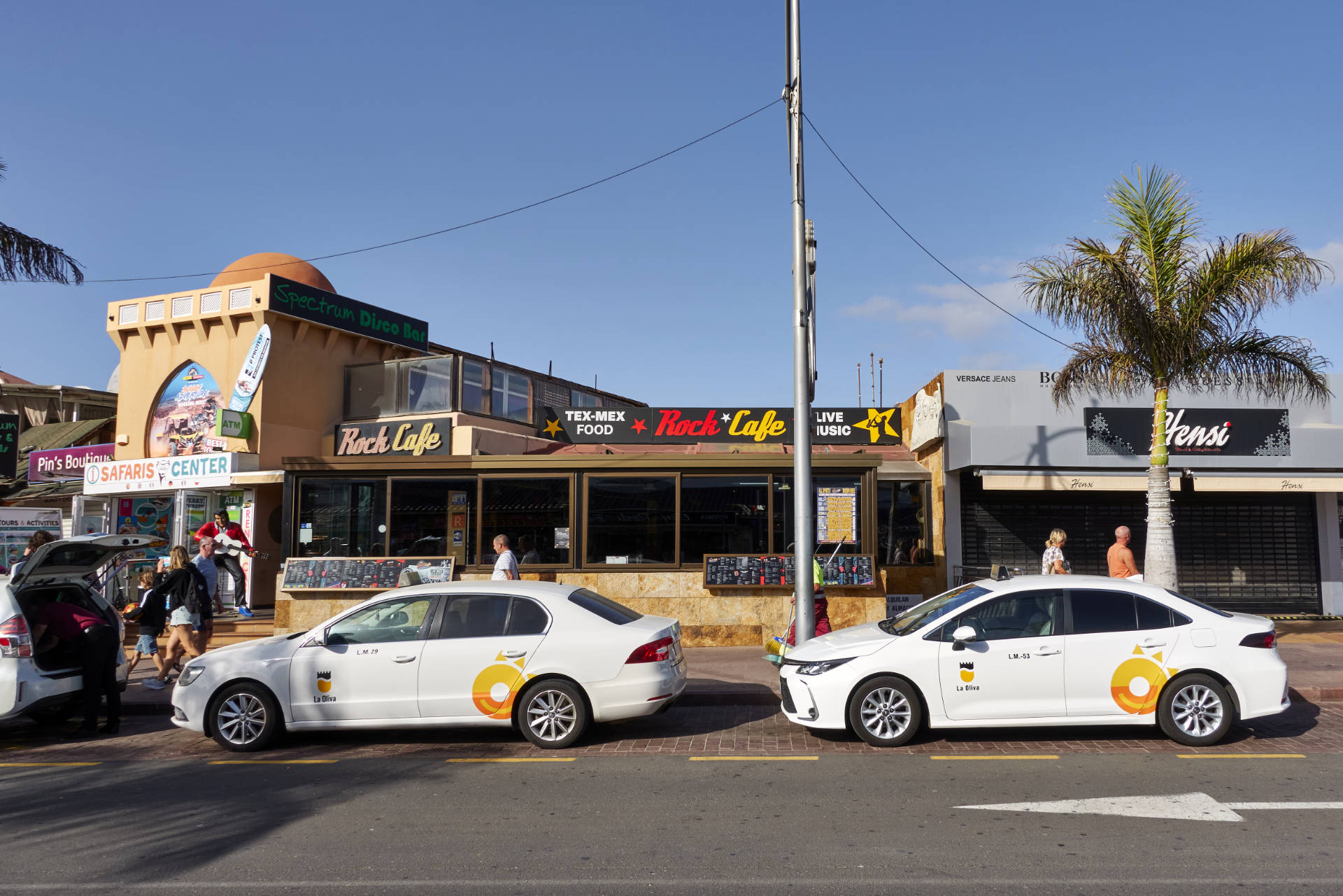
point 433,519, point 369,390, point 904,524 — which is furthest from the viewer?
point 369,390

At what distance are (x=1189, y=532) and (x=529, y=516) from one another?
1295 centimetres

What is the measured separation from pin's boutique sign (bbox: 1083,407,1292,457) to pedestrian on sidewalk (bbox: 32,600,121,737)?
15638 millimetres

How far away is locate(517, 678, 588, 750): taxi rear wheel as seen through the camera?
8.04 meters

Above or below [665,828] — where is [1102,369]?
above

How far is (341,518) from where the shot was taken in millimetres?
14484

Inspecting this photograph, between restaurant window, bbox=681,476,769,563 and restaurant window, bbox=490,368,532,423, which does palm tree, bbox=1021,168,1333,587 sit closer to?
restaurant window, bbox=681,476,769,563

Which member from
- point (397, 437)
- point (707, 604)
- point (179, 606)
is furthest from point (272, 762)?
point (397, 437)

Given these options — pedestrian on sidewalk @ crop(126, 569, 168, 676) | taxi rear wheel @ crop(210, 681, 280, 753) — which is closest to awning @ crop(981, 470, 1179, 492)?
taxi rear wheel @ crop(210, 681, 280, 753)

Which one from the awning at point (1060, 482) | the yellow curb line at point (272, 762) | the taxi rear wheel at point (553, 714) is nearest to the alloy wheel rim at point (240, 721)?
the yellow curb line at point (272, 762)

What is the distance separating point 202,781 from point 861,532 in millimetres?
9592

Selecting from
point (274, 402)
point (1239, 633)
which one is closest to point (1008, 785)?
point (1239, 633)

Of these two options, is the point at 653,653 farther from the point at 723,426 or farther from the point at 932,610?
the point at 723,426

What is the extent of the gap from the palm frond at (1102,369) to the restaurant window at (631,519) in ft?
19.7

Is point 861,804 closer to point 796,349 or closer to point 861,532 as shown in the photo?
point 796,349
